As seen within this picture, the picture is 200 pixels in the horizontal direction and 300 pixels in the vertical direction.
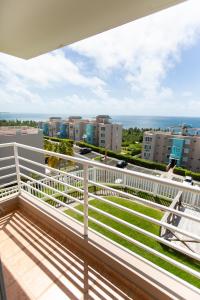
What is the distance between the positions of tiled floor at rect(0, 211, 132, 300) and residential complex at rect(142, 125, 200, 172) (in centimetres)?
2129

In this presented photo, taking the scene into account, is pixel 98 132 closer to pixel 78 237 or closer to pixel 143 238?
pixel 143 238

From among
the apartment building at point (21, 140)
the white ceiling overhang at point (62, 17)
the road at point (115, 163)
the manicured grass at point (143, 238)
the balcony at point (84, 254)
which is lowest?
the road at point (115, 163)

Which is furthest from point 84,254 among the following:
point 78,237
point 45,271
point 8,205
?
point 8,205

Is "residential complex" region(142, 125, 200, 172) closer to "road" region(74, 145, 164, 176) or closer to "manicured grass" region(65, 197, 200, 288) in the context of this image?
"road" region(74, 145, 164, 176)

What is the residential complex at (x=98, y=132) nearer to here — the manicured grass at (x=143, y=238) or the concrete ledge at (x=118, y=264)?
the manicured grass at (x=143, y=238)

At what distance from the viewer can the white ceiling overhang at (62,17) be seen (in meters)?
1.07

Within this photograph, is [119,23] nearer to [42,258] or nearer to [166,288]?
[166,288]

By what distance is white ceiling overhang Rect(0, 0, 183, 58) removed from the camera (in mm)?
1072

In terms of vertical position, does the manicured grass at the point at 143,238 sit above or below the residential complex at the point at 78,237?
below

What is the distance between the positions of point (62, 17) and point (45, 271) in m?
2.01

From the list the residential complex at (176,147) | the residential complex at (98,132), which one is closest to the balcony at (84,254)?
the residential complex at (176,147)

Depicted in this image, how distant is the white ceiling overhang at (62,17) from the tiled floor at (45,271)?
1968 millimetres

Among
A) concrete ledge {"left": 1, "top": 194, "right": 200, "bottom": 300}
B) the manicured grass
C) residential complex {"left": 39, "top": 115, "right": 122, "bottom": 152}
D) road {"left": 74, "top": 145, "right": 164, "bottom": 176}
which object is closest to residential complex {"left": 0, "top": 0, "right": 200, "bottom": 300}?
concrete ledge {"left": 1, "top": 194, "right": 200, "bottom": 300}

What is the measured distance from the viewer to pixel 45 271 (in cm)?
145
